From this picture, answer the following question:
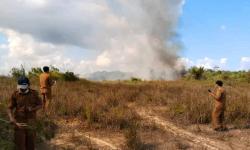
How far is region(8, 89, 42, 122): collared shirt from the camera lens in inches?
354

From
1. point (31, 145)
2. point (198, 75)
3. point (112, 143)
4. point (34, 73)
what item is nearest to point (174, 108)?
point (112, 143)

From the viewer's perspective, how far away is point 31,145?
365 inches

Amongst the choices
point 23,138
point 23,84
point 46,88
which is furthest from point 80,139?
point 46,88

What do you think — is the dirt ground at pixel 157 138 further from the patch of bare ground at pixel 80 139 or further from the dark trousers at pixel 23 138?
the dark trousers at pixel 23 138

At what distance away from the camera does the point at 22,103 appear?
9.00 meters

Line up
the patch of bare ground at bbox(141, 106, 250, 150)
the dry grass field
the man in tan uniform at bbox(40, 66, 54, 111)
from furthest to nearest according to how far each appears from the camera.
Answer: the man in tan uniform at bbox(40, 66, 54, 111)
the dry grass field
the patch of bare ground at bbox(141, 106, 250, 150)

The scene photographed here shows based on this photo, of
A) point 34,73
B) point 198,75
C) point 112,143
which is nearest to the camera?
point 112,143

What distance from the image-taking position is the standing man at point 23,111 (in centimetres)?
897

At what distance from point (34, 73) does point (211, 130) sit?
54.6ft

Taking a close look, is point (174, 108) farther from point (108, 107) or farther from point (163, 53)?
point (163, 53)

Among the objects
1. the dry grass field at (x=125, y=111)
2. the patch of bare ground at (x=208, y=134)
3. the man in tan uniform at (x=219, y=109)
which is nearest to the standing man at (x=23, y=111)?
the dry grass field at (x=125, y=111)

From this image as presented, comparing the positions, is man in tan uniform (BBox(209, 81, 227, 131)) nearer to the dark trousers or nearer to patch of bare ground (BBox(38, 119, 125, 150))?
patch of bare ground (BBox(38, 119, 125, 150))

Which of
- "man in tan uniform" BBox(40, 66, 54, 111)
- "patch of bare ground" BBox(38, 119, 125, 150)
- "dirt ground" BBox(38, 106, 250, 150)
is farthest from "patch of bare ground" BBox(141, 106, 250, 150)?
"man in tan uniform" BBox(40, 66, 54, 111)

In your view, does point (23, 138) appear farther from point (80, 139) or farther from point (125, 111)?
point (125, 111)
